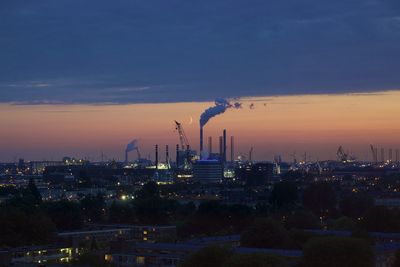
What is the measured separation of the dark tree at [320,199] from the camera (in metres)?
42.5

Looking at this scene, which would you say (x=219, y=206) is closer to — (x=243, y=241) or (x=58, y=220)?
(x=58, y=220)

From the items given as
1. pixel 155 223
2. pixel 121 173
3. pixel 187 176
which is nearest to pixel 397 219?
pixel 155 223

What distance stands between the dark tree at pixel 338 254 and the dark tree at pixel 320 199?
24424 mm

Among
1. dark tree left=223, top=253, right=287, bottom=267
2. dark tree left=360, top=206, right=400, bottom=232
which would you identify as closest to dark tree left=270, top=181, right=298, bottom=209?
dark tree left=360, top=206, right=400, bottom=232

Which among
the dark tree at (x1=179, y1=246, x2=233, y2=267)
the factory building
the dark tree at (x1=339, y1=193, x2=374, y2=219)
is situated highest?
the factory building

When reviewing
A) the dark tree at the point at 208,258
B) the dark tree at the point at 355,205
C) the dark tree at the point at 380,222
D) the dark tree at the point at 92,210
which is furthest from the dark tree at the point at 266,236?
the dark tree at the point at 92,210

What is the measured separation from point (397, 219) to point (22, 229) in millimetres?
12385

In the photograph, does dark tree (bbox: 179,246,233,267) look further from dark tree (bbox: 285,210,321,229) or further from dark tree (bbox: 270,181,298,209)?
dark tree (bbox: 270,181,298,209)

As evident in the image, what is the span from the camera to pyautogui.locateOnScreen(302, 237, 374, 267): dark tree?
17438 millimetres

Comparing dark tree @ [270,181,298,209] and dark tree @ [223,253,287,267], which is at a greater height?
dark tree @ [270,181,298,209]

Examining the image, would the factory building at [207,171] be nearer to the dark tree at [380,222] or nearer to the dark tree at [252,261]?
the dark tree at [380,222]

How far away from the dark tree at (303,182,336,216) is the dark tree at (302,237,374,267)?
24424 mm

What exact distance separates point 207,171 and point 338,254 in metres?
70.6

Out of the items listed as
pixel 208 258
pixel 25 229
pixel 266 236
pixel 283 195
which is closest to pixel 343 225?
pixel 266 236
